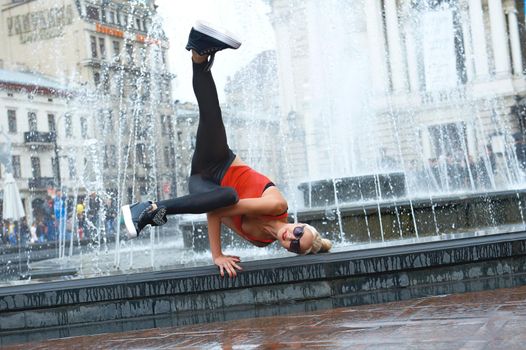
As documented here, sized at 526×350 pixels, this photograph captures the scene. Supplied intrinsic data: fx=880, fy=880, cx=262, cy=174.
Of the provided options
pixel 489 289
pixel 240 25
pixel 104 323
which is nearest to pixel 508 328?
pixel 489 289

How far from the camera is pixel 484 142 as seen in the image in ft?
147

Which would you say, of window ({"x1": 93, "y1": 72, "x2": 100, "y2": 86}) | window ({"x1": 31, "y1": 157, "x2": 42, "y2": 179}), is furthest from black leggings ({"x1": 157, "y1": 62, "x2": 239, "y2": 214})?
window ({"x1": 93, "y1": 72, "x2": 100, "y2": 86})

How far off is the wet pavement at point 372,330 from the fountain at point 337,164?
36 cm

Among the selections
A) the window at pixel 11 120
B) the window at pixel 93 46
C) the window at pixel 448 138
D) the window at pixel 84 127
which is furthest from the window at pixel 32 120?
the window at pixel 448 138

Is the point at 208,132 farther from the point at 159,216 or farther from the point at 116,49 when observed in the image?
the point at 116,49

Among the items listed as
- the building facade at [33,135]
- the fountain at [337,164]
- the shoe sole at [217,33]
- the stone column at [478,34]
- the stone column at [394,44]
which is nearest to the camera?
the shoe sole at [217,33]

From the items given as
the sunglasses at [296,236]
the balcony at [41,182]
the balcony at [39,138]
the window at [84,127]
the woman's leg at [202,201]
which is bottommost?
the sunglasses at [296,236]

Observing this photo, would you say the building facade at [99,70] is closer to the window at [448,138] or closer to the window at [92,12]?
the window at [92,12]

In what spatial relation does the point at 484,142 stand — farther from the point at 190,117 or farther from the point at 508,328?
the point at 508,328

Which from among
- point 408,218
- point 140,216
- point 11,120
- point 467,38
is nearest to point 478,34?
point 467,38

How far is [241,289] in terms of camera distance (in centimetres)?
498

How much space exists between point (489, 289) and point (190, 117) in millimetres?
55999

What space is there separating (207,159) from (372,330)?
60.4 inches

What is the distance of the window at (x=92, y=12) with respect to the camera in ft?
171
